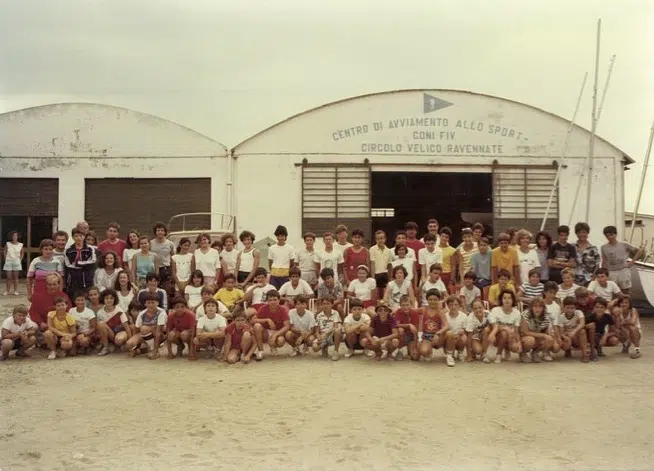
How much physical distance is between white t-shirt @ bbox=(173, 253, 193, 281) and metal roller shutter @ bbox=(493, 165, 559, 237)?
7775mm

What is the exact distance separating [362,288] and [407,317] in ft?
2.77

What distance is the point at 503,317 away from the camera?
25.0 ft

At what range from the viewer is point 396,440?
4.53 metres

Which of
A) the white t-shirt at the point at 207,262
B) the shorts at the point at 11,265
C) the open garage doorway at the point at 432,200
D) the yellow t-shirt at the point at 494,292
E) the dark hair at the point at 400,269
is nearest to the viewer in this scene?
the yellow t-shirt at the point at 494,292

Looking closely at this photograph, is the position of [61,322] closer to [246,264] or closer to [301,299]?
[246,264]

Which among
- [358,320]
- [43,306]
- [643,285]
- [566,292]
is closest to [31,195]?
[43,306]

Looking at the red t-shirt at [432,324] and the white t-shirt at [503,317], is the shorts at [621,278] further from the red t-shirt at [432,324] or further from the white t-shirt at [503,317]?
the red t-shirt at [432,324]

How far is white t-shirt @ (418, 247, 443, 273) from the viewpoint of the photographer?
874cm

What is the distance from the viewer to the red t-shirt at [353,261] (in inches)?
341

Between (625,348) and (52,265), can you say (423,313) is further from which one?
(52,265)

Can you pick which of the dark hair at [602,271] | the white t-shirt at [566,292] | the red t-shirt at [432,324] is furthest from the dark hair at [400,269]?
the dark hair at [602,271]

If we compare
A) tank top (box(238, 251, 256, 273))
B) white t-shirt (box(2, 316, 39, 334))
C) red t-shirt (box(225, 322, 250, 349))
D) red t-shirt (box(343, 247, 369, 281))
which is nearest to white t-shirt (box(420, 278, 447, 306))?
red t-shirt (box(343, 247, 369, 281))

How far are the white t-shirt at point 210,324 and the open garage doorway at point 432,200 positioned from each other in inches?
332

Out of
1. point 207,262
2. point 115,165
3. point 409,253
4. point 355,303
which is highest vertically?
point 115,165
